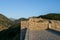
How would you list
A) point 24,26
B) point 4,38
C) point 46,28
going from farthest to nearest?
point 4,38 → point 46,28 → point 24,26

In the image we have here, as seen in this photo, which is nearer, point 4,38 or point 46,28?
point 46,28

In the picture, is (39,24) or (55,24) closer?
(39,24)

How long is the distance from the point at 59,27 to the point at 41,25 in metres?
1.95

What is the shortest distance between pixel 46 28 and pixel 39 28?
0.74 metres

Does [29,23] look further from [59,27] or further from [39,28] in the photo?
[59,27]

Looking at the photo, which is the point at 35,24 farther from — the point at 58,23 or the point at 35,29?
the point at 58,23

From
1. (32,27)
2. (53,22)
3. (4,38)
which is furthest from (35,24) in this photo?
(4,38)

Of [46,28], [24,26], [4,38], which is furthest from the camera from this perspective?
[4,38]

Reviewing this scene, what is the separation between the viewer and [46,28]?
18.2 meters

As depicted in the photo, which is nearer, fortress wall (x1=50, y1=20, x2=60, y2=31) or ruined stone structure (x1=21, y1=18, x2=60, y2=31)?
ruined stone structure (x1=21, y1=18, x2=60, y2=31)

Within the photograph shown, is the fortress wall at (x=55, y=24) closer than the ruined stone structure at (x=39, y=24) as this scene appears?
No

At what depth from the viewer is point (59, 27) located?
18.5 metres

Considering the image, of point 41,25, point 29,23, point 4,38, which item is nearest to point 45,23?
point 41,25

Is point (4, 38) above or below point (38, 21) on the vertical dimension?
below
